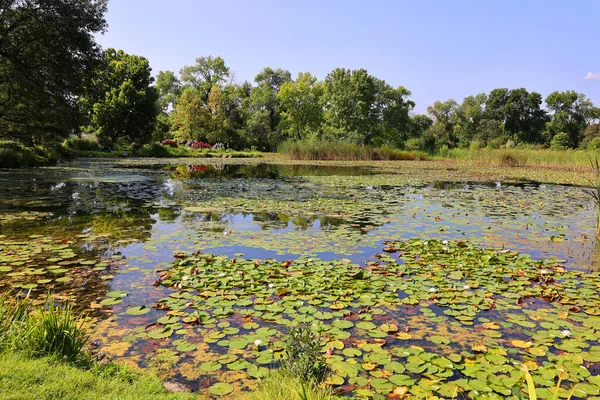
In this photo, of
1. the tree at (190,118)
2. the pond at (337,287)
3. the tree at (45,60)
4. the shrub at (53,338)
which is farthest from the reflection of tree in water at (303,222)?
the tree at (190,118)

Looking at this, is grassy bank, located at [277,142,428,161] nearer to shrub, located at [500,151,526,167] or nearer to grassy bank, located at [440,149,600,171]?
grassy bank, located at [440,149,600,171]

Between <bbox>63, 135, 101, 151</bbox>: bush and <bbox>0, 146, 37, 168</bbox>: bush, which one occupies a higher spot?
<bbox>63, 135, 101, 151</bbox>: bush

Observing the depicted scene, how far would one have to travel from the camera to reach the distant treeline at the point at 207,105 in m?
17.7

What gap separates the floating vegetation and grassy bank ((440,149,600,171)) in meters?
26.3

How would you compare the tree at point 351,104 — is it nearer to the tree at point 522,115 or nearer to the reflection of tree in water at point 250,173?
the reflection of tree in water at point 250,173

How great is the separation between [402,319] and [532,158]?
31317 millimetres

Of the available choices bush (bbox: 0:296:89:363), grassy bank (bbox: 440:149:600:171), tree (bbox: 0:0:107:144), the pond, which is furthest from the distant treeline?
bush (bbox: 0:296:89:363)

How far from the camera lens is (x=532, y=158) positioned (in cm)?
2998

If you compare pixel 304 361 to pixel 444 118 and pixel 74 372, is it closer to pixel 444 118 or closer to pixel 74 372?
pixel 74 372

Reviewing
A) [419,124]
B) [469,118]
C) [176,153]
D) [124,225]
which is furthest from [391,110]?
[124,225]

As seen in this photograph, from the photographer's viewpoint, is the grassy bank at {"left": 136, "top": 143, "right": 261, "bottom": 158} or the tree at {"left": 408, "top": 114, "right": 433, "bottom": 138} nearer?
the grassy bank at {"left": 136, "top": 143, "right": 261, "bottom": 158}

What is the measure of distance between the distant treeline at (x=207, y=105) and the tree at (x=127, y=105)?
0.39ft

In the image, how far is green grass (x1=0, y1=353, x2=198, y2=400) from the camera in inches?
97.6

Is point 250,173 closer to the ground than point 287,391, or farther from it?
farther from it
